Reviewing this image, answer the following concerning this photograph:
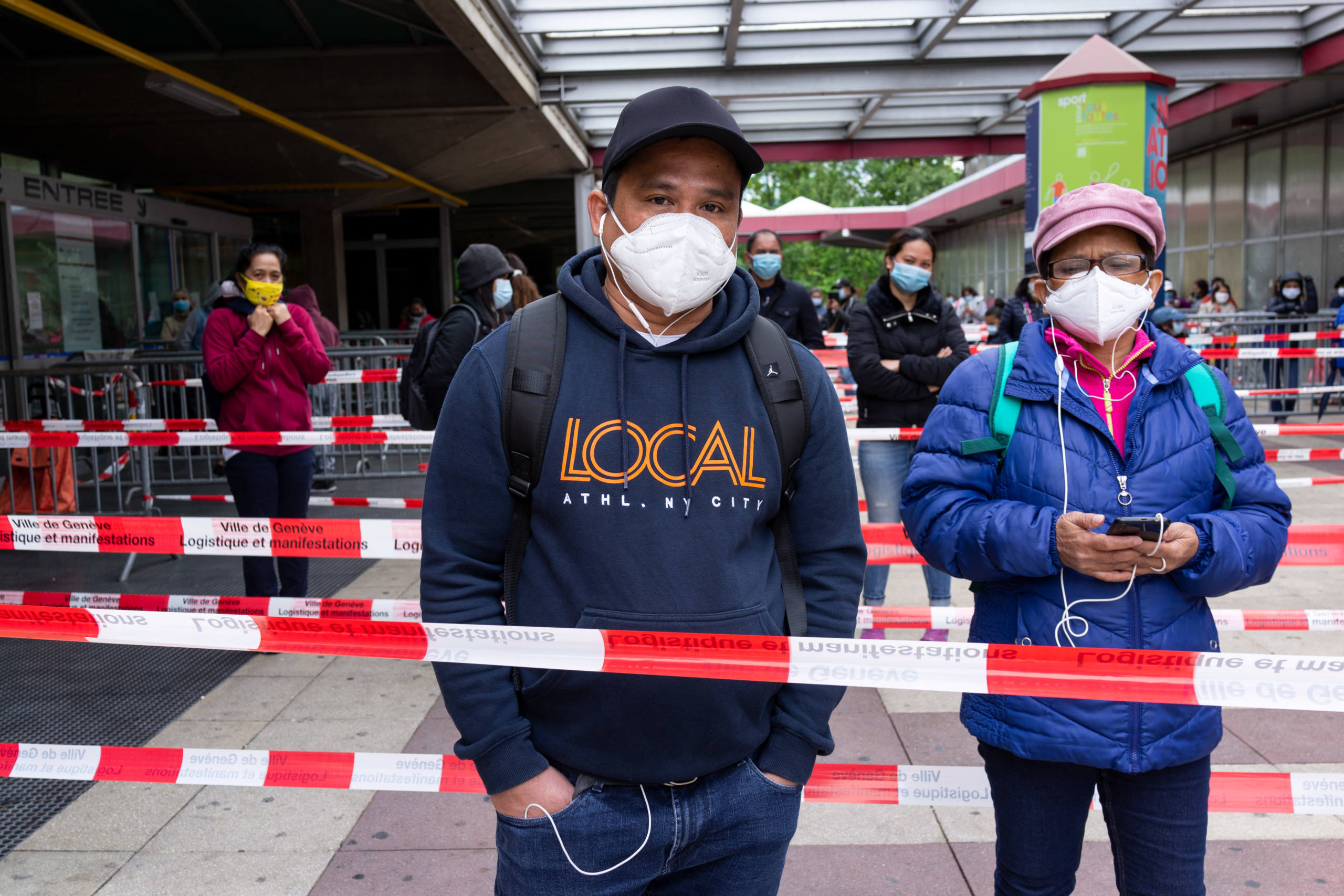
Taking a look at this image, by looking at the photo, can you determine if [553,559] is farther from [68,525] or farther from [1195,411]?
[68,525]

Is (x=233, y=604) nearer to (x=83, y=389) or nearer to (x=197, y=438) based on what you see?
(x=197, y=438)

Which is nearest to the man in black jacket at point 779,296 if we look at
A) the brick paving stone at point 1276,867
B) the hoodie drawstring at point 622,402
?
the brick paving stone at point 1276,867

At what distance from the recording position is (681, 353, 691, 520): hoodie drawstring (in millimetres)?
1548

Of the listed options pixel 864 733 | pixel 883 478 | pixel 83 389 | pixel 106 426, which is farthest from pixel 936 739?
pixel 83 389

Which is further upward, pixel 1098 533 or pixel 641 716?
pixel 1098 533

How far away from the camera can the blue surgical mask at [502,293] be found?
5512 millimetres

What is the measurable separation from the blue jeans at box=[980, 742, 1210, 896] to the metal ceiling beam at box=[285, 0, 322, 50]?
10.8 meters

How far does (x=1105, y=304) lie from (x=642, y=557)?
1201mm

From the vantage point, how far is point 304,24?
35.9 ft

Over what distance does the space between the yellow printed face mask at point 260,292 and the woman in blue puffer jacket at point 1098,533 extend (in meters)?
3.97

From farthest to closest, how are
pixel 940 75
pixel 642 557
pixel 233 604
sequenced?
pixel 940 75, pixel 233 604, pixel 642 557

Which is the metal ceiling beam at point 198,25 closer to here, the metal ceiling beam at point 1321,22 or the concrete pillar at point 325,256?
the concrete pillar at point 325,256

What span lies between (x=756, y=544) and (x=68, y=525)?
Result: 9.12 feet

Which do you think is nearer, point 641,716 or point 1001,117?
point 641,716
